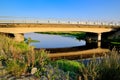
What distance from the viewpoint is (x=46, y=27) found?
5000 cm

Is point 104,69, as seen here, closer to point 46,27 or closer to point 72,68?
point 72,68

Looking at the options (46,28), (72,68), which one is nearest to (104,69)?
(72,68)

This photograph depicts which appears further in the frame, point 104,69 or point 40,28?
point 40,28

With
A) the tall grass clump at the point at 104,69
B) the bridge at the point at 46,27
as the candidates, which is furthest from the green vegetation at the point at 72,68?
the bridge at the point at 46,27

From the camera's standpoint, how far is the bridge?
4522 cm

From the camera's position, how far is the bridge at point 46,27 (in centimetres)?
4522

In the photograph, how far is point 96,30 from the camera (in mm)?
59281

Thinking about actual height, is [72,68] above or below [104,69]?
below

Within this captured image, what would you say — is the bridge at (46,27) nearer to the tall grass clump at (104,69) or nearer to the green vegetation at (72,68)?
the green vegetation at (72,68)

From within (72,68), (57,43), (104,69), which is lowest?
(57,43)

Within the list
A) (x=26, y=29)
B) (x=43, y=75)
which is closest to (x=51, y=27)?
(x=26, y=29)

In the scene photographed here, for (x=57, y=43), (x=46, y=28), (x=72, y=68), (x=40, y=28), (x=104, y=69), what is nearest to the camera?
(x=104, y=69)

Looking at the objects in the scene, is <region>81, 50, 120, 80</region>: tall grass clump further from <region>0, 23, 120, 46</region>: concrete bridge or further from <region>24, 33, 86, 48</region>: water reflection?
<region>24, 33, 86, 48</region>: water reflection

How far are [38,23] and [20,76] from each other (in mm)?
39574
